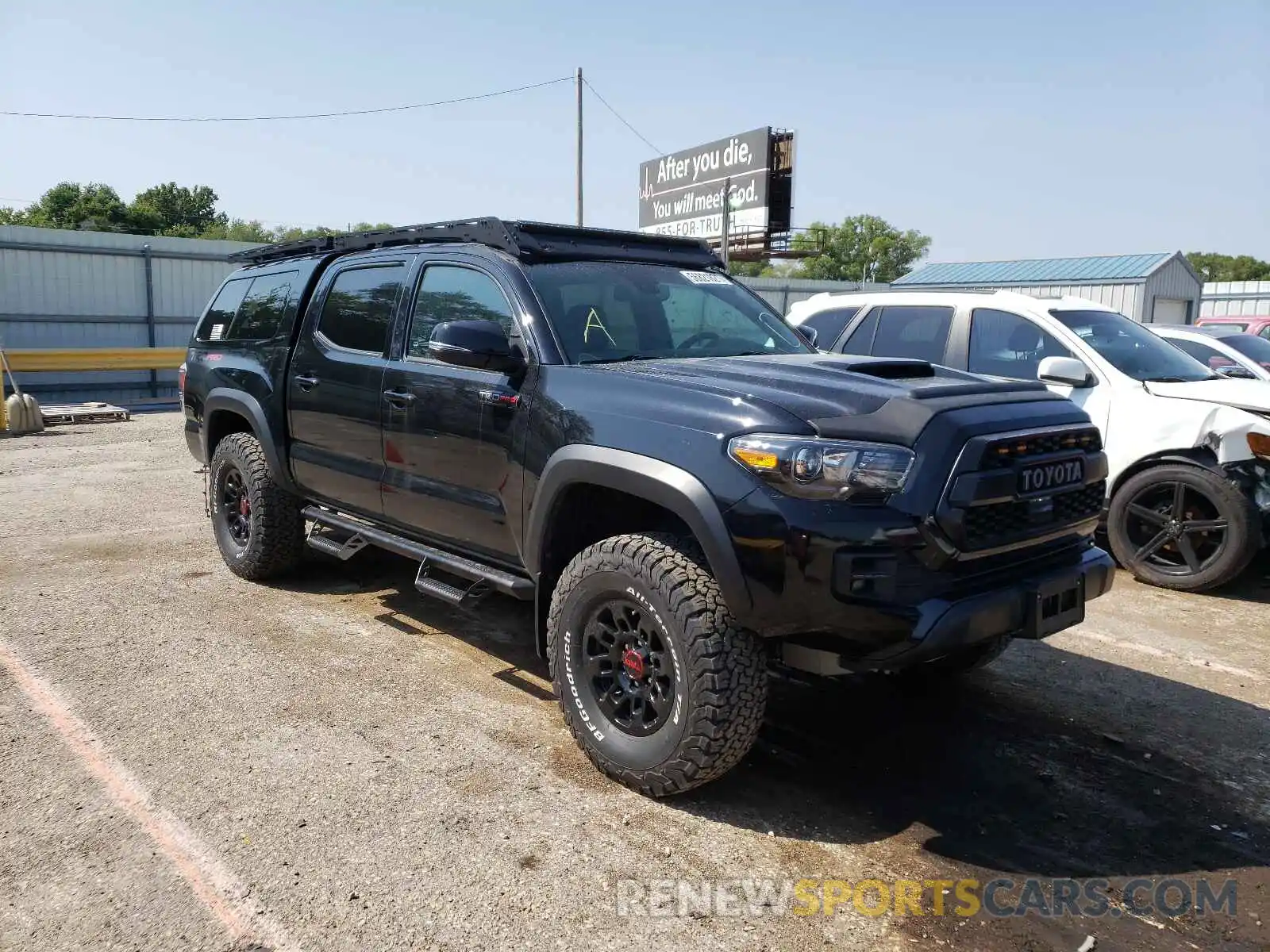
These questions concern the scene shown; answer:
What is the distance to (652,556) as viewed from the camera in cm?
329

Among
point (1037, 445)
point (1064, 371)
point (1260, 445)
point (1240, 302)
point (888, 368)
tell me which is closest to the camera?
point (1037, 445)

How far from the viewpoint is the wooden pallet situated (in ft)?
46.2

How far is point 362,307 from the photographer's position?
498 cm

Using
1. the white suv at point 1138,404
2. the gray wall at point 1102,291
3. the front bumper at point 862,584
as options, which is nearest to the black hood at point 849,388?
A: the front bumper at point 862,584

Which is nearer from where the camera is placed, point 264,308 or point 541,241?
point 541,241

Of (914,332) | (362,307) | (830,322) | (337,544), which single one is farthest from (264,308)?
(914,332)

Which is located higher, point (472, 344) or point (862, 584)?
point (472, 344)

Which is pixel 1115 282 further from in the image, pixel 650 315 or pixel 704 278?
pixel 650 315

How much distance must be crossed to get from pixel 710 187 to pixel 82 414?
65.0 feet

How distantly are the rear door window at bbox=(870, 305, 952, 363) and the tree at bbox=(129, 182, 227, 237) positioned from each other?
52569 millimetres

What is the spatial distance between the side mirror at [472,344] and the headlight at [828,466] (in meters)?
1.27

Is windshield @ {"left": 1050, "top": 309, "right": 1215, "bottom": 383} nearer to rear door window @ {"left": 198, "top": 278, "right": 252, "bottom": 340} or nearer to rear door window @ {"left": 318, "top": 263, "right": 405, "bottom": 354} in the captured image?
rear door window @ {"left": 318, "top": 263, "right": 405, "bottom": 354}

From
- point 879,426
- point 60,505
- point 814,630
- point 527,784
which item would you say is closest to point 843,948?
point 814,630

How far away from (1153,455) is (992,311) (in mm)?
1529
